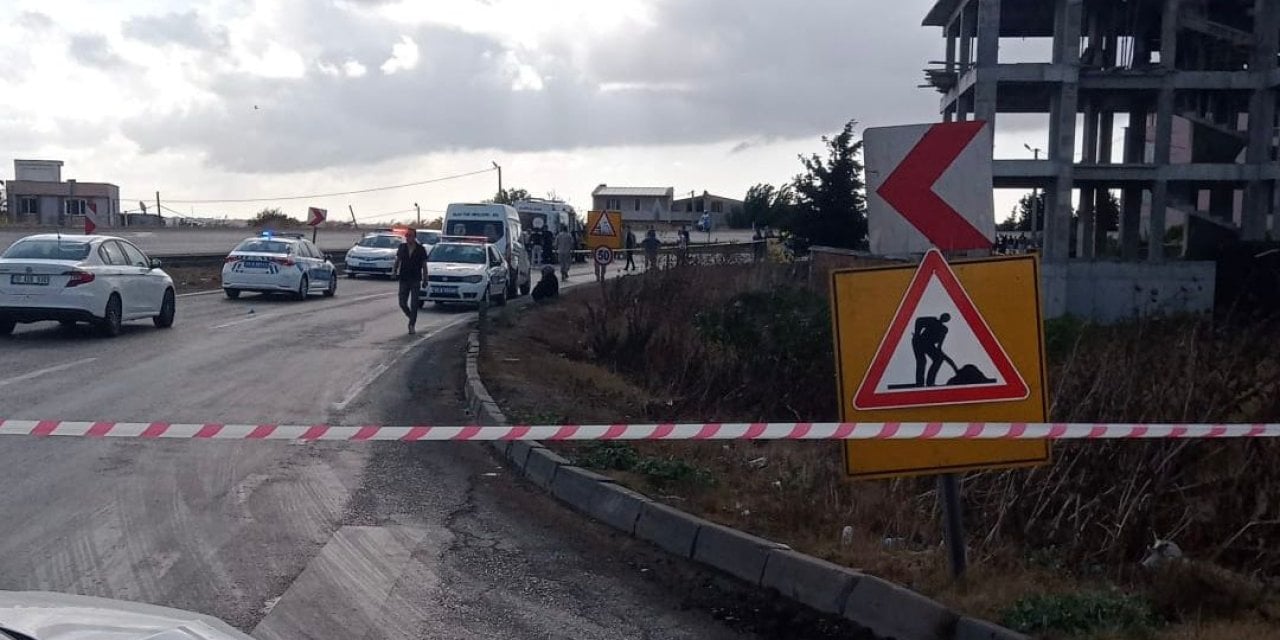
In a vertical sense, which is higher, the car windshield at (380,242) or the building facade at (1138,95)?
the building facade at (1138,95)

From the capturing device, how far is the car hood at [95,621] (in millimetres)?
3348

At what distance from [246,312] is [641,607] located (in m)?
21.2

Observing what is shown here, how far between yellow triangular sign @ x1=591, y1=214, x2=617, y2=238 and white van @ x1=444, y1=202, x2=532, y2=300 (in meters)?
2.22

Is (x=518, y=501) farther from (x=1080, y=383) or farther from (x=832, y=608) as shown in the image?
(x=1080, y=383)

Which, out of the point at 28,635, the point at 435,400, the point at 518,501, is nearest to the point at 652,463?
the point at 518,501

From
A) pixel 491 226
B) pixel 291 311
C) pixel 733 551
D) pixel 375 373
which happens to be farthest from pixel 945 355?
pixel 491 226

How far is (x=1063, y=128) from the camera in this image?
53.1 metres

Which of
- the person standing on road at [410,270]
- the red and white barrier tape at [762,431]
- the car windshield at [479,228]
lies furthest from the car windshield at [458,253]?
the red and white barrier tape at [762,431]

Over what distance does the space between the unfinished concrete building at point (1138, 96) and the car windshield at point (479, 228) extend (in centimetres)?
2318

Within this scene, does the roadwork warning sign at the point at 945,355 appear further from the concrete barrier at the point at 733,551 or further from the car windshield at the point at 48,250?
the car windshield at the point at 48,250

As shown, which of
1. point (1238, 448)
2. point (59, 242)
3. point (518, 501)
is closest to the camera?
point (1238, 448)

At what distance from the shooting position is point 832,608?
696cm

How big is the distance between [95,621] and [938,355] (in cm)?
→ 462

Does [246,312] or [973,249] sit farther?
[246,312]
